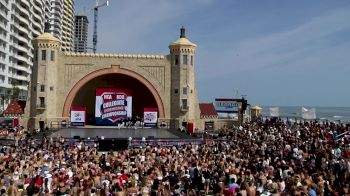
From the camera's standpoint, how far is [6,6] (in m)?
74.6

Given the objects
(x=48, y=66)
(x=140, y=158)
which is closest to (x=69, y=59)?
(x=48, y=66)

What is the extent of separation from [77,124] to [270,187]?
1356 inches

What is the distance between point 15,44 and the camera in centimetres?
8200

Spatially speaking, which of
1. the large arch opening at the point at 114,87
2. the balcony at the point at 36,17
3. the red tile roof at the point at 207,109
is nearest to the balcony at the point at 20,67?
the balcony at the point at 36,17

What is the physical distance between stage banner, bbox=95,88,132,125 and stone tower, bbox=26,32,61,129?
4883 millimetres

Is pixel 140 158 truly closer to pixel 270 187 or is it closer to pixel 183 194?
pixel 183 194

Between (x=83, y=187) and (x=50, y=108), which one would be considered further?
(x=50, y=108)

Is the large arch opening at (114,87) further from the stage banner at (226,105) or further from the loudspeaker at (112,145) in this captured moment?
the loudspeaker at (112,145)

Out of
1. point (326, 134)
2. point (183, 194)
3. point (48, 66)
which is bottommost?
point (183, 194)

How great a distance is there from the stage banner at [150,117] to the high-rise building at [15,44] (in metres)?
36.7

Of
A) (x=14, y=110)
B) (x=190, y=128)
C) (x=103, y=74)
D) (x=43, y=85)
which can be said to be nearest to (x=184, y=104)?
(x=190, y=128)

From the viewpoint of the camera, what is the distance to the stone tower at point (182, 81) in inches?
1925

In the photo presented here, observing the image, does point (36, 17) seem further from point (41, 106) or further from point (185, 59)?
point (185, 59)

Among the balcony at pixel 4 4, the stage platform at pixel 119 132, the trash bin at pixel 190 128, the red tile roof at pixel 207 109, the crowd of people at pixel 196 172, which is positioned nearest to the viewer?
the crowd of people at pixel 196 172
